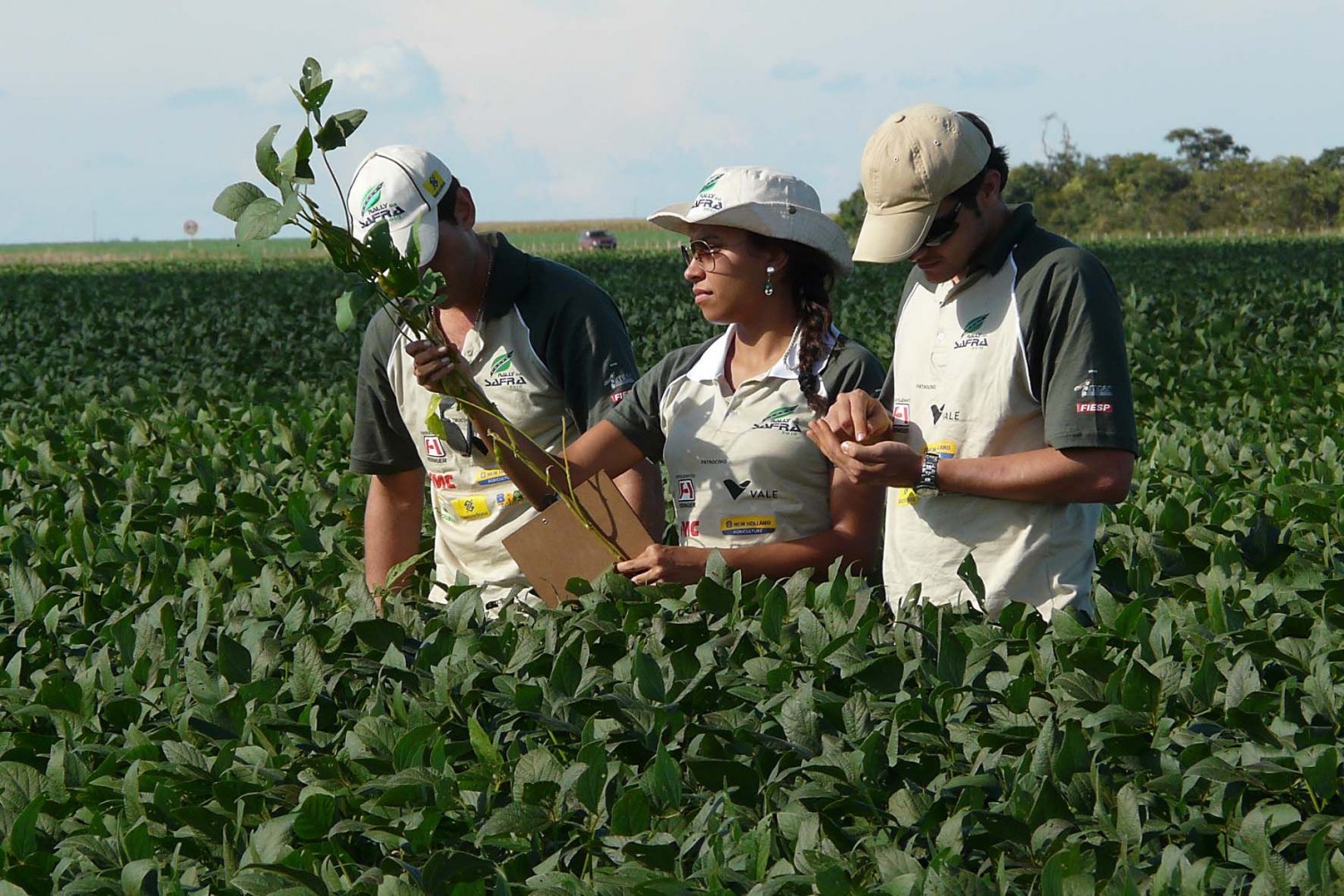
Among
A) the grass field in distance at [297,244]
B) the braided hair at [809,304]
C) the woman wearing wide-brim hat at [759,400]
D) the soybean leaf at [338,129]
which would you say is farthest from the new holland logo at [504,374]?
the grass field in distance at [297,244]

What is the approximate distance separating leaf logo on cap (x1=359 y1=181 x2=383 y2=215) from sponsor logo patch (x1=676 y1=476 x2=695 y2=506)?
983 millimetres

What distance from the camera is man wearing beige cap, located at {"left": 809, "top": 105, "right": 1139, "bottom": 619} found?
117 inches

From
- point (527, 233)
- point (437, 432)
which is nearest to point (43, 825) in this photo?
point (437, 432)

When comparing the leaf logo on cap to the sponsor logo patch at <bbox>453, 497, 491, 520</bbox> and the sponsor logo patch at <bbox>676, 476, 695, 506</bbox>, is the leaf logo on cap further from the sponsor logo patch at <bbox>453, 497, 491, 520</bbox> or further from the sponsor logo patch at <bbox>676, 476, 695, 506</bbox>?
the sponsor logo patch at <bbox>676, 476, 695, 506</bbox>

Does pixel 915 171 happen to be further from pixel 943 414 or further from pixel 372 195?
pixel 372 195

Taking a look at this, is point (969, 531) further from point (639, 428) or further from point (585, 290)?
point (585, 290)

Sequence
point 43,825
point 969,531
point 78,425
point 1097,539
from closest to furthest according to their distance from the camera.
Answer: point 43,825
point 969,531
point 1097,539
point 78,425

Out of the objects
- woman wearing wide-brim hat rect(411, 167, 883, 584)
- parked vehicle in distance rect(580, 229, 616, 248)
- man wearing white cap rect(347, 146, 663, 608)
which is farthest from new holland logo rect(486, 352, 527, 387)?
parked vehicle in distance rect(580, 229, 616, 248)

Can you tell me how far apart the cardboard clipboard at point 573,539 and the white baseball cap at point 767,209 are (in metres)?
0.68

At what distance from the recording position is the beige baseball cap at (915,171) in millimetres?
3004

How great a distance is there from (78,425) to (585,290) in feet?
15.3

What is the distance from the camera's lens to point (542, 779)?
2.44 m

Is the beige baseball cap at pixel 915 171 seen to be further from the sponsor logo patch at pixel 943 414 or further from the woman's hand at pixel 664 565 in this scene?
the woman's hand at pixel 664 565

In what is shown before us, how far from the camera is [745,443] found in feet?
11.4
